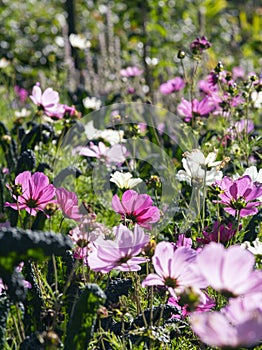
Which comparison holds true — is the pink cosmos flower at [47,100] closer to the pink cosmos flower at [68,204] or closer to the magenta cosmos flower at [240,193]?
the pink cosmos flower at [68,204]

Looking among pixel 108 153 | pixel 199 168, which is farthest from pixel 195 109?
pixel 199 168

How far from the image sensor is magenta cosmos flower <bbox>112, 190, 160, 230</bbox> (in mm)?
991

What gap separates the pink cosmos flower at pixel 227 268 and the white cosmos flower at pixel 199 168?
0.54 m

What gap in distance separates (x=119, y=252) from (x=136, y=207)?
158mm

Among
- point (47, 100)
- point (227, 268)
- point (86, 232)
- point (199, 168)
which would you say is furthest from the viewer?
point (47, 100)

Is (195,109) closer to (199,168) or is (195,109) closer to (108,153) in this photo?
(108,153)

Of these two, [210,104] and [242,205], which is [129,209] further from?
[210,104]

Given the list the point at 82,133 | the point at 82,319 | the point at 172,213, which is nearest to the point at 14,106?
the point at 82,133

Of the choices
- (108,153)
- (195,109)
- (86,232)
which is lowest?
(108,153)

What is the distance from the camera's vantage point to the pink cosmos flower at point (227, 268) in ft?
2.11

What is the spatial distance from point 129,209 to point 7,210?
640 mm

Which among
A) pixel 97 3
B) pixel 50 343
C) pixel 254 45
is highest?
pixel 50 343

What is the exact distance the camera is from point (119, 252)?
2.81 ft

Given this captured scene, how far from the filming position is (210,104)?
1914 mm
